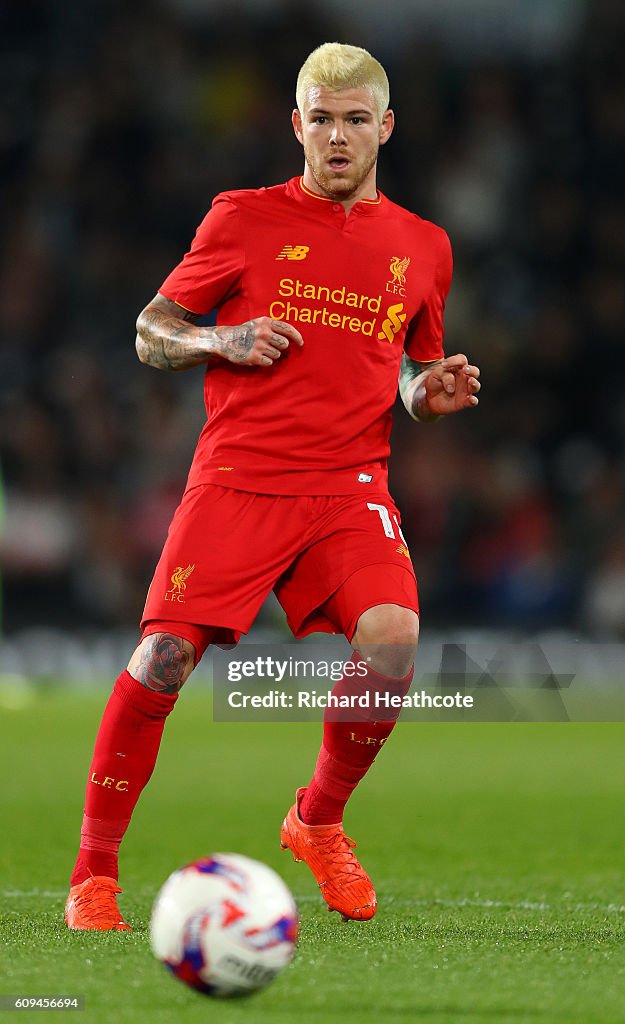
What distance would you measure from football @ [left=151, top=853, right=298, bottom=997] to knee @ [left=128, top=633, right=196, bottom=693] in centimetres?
113

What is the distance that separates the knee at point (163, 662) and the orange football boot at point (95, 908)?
0.56 meters

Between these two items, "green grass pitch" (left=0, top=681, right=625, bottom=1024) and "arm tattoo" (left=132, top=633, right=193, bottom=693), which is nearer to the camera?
"green grass pitch" (left=0, top=681, right=625, bottom=1024)

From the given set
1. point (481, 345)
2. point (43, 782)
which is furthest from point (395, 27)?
point (43, 782)

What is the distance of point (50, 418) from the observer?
1466 centimetres

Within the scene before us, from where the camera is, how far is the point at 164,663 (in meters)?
4.62

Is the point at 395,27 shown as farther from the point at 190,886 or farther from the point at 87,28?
the point at 190,886

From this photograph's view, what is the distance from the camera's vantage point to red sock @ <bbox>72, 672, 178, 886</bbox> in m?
4.68

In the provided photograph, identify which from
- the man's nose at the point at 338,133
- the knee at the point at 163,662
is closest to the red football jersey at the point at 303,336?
the man's nose at the point at 338,133

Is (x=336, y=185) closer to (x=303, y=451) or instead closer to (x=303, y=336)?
(x=303, y=336)

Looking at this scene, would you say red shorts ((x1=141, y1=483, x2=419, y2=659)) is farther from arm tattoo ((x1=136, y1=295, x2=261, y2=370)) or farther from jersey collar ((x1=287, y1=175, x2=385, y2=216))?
jersey collar ((x1=287, y1=175, x2=385, y2=216))

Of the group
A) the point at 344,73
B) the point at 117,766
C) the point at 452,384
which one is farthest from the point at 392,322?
the point at 117,766

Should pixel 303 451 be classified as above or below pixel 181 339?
below

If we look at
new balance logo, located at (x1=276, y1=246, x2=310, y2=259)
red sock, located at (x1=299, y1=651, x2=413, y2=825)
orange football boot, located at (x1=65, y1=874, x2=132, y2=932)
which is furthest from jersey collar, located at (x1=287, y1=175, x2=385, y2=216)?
orange football boot, located at (x1=65, y1=874, x2=132, y2=932)

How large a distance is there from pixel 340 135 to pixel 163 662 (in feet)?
5.34
